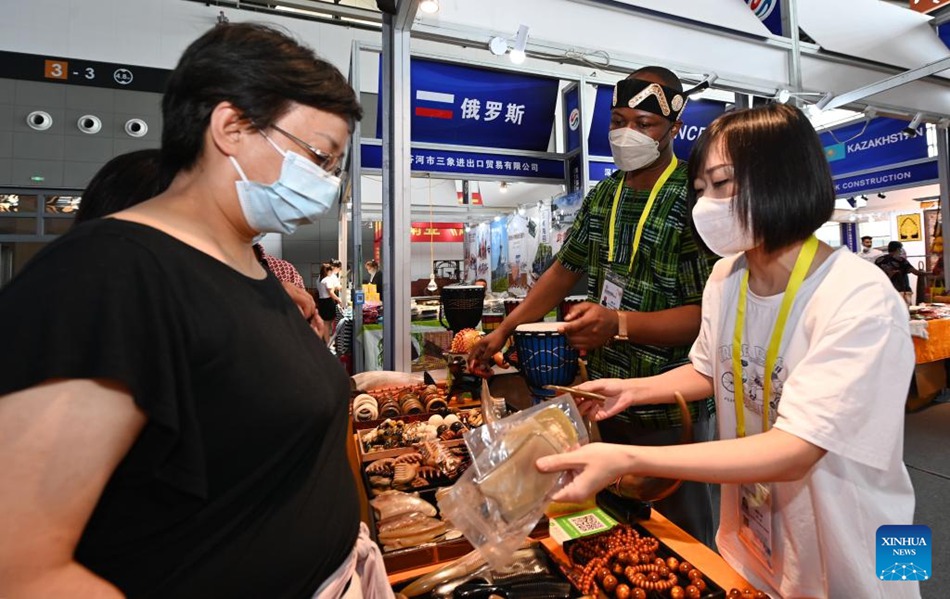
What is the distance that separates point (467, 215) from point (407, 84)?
7.29 m

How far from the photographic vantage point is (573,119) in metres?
4.01

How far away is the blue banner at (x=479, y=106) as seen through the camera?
3418mm

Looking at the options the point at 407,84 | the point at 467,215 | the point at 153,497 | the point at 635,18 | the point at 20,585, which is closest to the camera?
the point at 20,585

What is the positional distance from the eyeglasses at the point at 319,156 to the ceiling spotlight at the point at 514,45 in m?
2.09

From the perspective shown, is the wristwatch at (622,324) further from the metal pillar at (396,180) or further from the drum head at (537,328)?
the metal pillar at (396,180)

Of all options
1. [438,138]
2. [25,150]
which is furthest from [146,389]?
[25,150]

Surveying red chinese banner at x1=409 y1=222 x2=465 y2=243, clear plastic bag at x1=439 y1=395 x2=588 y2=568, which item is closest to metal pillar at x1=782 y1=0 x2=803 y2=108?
clear plastic bag at x1=439 y1=395 x2=588 y2=568

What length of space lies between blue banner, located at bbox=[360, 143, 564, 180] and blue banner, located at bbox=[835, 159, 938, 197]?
3.68 metres

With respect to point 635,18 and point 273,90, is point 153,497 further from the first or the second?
point 635,18

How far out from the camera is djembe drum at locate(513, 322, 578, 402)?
1723 millimetres

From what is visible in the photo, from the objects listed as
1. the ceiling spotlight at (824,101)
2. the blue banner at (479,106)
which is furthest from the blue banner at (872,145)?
the blue banner at (479,106)

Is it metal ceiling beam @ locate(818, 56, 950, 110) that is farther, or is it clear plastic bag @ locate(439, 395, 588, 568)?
metal ceiling beam @ locate(818, 56, 950, 110)

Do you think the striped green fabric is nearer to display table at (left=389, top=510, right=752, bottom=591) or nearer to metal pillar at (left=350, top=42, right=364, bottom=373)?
display table at (left=389, top=510, right=752, bottom=591)

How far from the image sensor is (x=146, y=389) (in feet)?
1.73
